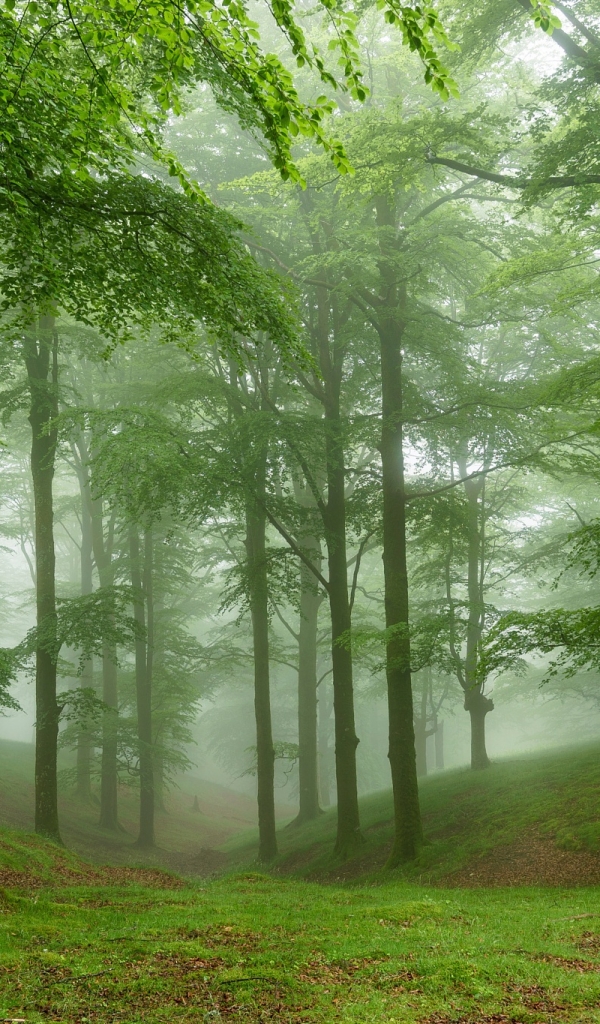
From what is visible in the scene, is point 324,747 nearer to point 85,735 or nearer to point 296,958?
point 85,735

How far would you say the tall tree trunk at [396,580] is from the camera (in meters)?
12.4

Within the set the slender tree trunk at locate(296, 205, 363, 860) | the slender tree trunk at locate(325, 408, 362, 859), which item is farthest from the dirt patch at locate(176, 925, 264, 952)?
the slender tree trunk at locate(325, 408, 362, 859)

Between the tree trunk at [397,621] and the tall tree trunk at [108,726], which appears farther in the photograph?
the tall tree trunk at [108,726]

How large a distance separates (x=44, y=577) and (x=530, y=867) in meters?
10.5

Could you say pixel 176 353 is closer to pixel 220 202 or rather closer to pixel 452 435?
pixel 220 202

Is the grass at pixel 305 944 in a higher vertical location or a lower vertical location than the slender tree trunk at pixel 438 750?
higher

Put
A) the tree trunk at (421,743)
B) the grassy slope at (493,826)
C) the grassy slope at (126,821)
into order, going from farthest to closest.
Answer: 1. the tree trunk at (421,743)
2. the grassy slope at (126,821)
3. the grassy slope at (493,826)

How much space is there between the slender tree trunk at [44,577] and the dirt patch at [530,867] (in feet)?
24.3

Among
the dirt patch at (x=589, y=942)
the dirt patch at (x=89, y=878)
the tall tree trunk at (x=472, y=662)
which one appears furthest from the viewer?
the tall tree trunk at (x=472, y=662)

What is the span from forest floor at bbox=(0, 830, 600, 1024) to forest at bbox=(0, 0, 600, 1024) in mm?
44

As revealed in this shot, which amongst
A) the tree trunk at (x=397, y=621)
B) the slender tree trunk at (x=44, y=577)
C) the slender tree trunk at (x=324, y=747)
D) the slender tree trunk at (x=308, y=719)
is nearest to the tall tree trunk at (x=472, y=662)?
the tree trunk at (x=397, y=621)

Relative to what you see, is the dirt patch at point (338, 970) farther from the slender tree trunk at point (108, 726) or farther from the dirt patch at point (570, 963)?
the slender tree trunk at point (108, 726)

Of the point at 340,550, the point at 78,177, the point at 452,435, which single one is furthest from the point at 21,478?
the point at 78,177

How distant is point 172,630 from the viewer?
77.4 ft
